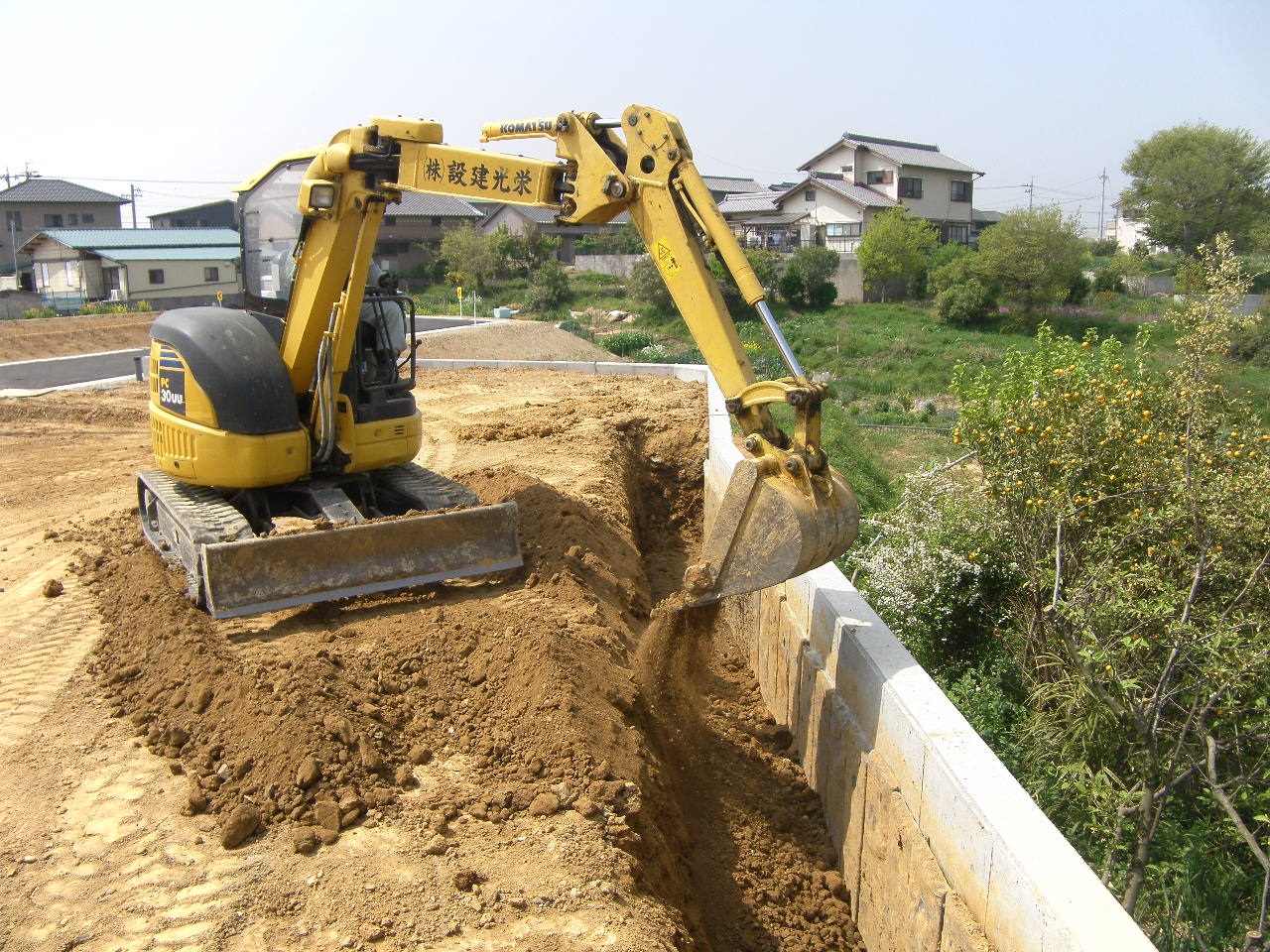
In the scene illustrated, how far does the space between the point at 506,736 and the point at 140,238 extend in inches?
1716

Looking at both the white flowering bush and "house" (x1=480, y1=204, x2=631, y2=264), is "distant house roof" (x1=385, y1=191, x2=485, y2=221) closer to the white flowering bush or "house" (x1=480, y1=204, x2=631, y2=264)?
"house" (x1=480, y1=204, x2=631, y2=264)

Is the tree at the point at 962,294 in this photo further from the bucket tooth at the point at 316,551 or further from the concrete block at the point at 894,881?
the concrete block at the point at 894,881

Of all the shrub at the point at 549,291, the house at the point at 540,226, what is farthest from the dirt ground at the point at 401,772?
the house at the point at 540,226

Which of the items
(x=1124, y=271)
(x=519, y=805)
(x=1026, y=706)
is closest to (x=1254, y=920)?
(x=1026, y=706)

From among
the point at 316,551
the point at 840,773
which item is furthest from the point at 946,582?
the point at 316,551

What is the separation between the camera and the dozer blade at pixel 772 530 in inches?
203

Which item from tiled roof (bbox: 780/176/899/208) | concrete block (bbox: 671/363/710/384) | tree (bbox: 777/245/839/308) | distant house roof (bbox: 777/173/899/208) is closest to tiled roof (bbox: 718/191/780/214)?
distant house roof (bbox: 777/173/899/208)

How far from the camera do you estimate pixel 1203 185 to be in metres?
46.5

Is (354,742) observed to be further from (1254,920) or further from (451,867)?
(1254,920)

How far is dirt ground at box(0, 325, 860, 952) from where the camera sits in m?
4.10

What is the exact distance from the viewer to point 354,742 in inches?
200

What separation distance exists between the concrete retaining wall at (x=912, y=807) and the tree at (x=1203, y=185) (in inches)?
1808

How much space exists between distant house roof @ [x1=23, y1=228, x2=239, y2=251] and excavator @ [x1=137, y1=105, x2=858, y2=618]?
3573 cm

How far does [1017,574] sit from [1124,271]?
37.8m
